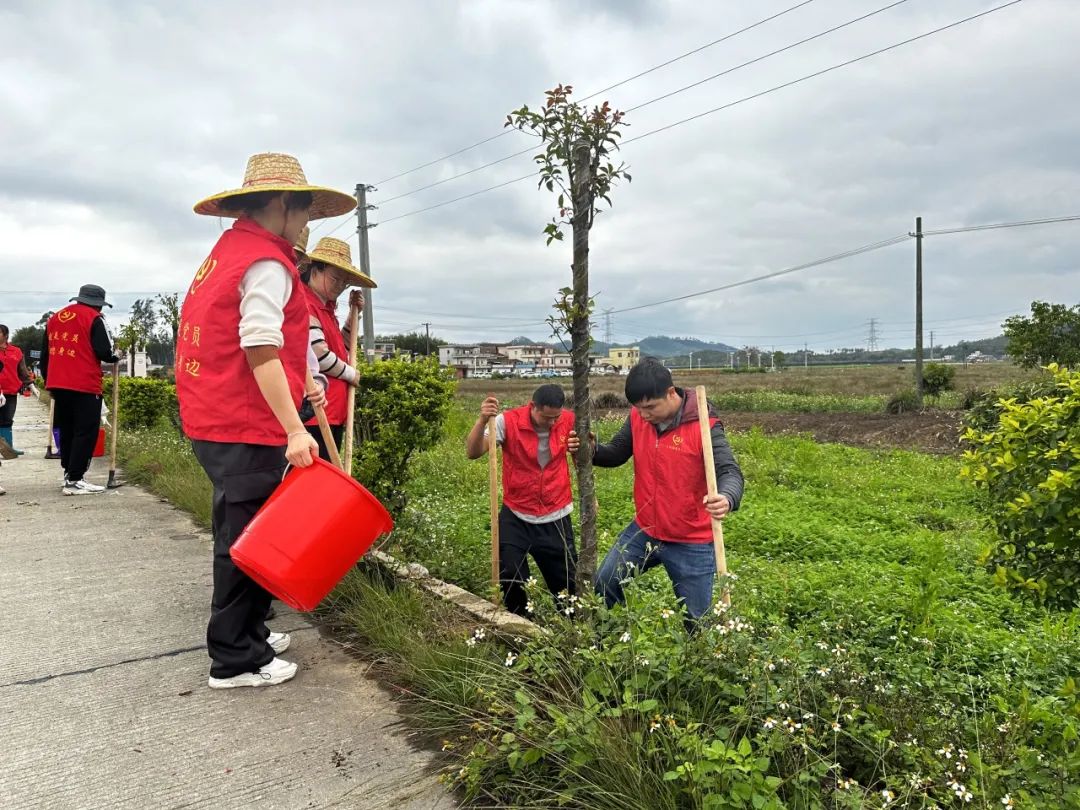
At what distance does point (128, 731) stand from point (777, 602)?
3365mm

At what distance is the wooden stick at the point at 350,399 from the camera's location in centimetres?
374

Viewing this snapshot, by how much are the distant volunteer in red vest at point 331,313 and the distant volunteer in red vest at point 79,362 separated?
3.40 meters

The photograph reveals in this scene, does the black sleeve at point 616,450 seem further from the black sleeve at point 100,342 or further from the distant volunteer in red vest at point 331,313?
the black sleeve at point 100,342

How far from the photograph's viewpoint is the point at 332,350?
151 inches

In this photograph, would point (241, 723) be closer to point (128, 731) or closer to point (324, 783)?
point (128, 731)

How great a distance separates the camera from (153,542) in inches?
192

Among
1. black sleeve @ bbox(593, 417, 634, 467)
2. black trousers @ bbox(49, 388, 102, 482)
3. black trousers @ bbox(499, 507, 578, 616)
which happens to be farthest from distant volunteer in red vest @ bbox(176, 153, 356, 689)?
black trousers @ bbox(49, 388, 102, 482)

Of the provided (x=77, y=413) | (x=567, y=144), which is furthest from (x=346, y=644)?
(x=77, y=413)

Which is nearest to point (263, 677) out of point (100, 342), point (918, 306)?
point (100, 342)

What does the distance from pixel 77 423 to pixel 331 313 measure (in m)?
3.88

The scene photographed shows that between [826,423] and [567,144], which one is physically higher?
[567,144]

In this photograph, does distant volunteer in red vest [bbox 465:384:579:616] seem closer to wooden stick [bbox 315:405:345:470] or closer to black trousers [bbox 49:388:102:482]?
wooden stick [bbox 315:405:345:470]

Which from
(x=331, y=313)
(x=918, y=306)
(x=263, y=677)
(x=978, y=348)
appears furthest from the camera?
(x=978, y=348)

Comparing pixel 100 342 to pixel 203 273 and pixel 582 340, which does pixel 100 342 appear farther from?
pixel 582 340
